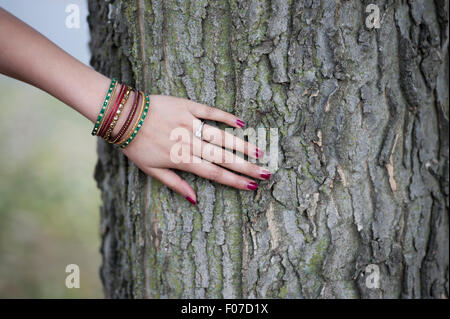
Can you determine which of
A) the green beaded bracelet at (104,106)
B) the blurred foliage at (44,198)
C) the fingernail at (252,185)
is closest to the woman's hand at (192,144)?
the fingernail at (252,185)

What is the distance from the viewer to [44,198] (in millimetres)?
3516

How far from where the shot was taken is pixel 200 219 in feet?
3.95

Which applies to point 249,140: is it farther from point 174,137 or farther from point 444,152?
point 444,152

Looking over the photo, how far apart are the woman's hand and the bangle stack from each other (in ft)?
0.07

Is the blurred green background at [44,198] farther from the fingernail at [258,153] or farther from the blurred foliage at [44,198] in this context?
the fingernail at [258,153]

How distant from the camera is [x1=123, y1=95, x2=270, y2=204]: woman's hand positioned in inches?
43.3

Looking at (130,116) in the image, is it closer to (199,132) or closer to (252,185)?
(199,132)

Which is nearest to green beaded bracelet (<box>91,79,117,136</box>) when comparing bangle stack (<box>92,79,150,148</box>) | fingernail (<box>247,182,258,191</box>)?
bangle stack (<box>92,79,150,148</box>)

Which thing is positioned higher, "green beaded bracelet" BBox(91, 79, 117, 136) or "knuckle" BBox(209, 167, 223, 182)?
"green beaded bracelet" BBox(91, 79, 117, 136)

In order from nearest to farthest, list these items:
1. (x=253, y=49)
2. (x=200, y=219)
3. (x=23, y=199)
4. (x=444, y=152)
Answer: (x=253, y=49), (x=200, y=219), (x=444, y=152), (x=23, y=199)

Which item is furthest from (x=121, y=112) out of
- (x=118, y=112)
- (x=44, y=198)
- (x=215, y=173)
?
(x=44, y=198)

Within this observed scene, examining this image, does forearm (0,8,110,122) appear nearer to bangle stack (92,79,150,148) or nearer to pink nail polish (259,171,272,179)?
bangle stack (92,79,150,148)
